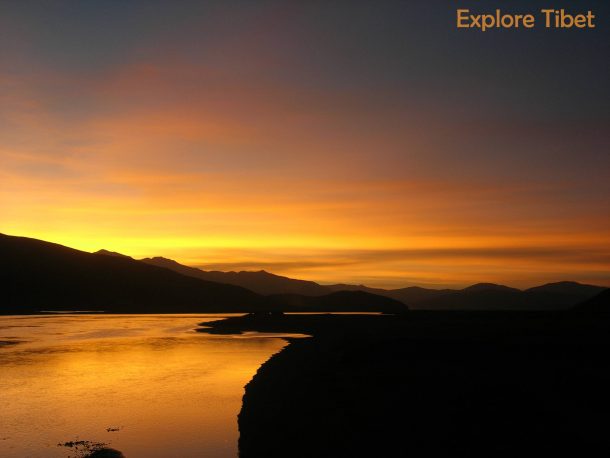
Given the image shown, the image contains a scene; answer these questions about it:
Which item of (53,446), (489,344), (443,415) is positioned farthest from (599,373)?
(53,446)

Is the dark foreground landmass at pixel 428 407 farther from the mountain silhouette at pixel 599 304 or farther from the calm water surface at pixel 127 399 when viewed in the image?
the mountain silhouette at pixel 599 304

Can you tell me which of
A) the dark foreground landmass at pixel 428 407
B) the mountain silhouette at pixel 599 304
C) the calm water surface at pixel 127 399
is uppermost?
the dark foreground landmass at pixel 428 407

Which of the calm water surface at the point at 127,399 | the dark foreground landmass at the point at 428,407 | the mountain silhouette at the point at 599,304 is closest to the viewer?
the dark foreground landmass at the point at 428,407

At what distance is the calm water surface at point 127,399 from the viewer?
2155cm

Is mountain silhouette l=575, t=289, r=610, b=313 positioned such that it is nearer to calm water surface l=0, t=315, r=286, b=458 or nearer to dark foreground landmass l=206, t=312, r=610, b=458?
dark foreground landmass l=206, t=312, r=610, b=458

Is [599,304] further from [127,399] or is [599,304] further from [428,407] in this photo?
[127,399]

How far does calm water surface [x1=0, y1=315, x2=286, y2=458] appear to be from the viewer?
21547 mm

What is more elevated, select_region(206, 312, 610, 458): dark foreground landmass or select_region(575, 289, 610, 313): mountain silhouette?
select_region(206, 312, 610, 458): dark foreground landmass

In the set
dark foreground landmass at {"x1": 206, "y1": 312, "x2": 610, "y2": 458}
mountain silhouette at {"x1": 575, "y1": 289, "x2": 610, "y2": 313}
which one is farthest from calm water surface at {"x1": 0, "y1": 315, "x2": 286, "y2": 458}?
mountain silhouette at {"x1": 575, "y1": 289, "x2": 610, "y2": 313}

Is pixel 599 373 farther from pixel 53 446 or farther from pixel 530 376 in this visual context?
pixel 53 446

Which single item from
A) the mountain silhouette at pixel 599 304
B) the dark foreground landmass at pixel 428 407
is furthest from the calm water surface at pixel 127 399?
the mountain silhouette at pixel 599 304

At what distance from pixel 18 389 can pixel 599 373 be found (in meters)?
34.3

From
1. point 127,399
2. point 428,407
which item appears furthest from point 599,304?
point 127,399

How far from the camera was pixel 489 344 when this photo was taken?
185ft
